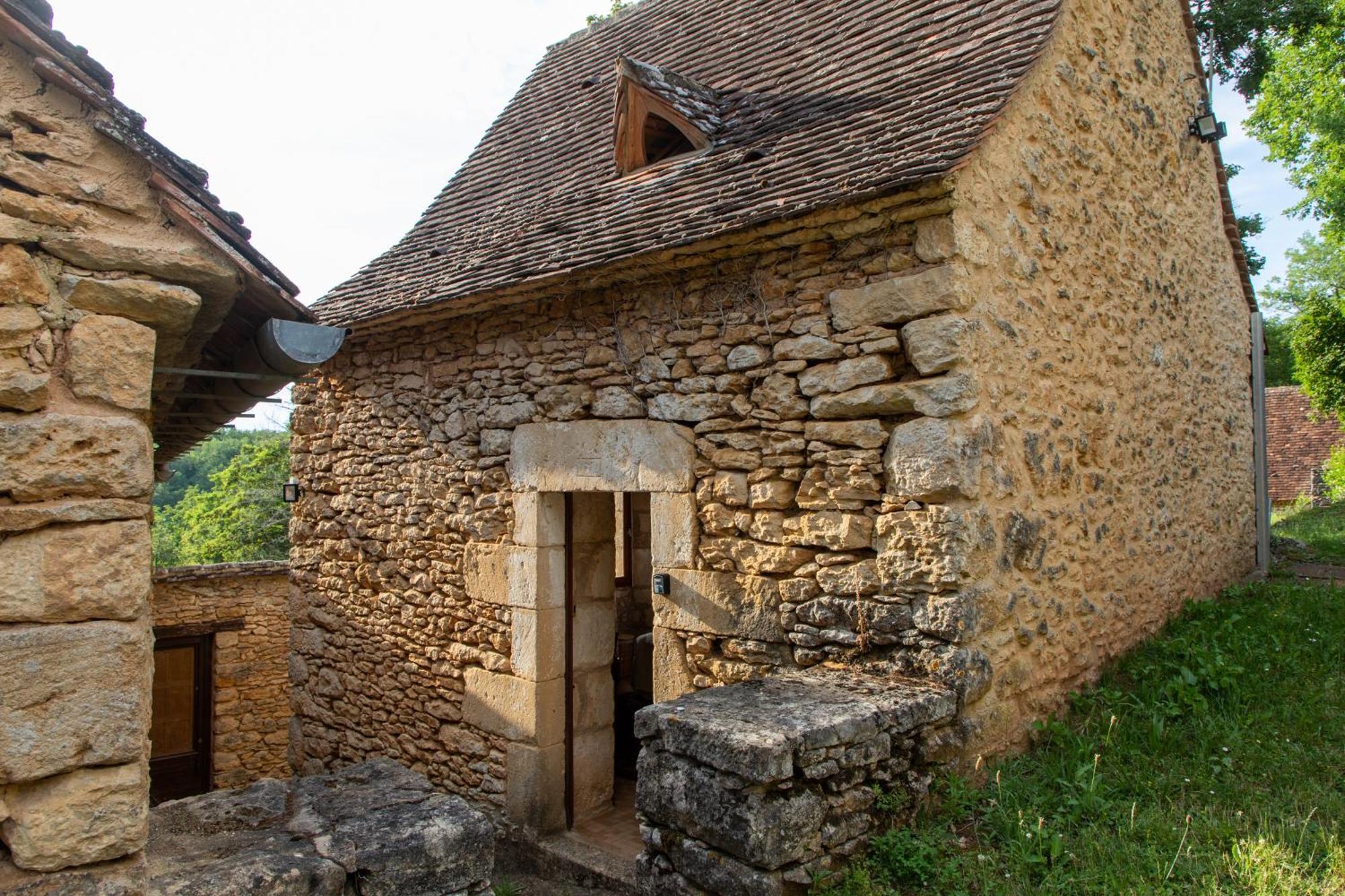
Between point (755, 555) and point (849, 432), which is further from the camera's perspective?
point (755, 555)

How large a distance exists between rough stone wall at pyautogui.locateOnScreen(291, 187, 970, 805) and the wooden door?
448cm

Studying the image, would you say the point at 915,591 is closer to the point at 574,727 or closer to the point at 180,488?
the point at 574,727

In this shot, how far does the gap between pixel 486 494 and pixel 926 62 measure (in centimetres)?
401

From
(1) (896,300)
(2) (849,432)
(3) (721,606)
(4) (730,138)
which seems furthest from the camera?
(4) (730,138)

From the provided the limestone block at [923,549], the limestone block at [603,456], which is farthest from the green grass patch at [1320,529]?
the limestone block at [603,456]

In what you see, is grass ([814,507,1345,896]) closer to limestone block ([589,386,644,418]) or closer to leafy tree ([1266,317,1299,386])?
limestone block ([589,386,644,418])

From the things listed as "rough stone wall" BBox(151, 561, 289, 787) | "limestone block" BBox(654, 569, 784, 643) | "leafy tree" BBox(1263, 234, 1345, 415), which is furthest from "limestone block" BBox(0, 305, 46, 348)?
"leafy tree" BBox(1263, 234, 1345, 415)

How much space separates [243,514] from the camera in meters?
21.2

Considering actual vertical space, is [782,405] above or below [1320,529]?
above

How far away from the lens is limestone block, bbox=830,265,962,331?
4.18 meters

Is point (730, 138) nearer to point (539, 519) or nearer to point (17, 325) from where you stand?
point (539, 519)

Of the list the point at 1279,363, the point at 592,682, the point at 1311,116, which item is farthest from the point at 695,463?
the point at 1279,363

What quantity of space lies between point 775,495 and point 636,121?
3.10 metres

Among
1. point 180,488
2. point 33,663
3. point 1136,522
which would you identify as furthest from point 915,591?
point 180,488
